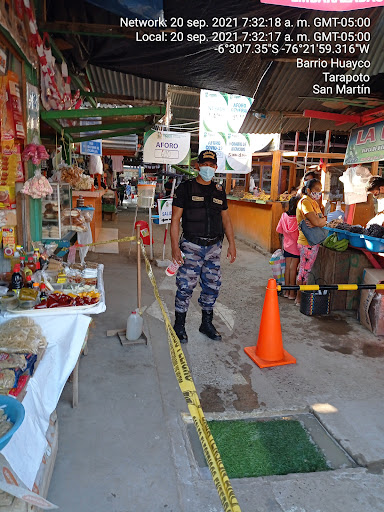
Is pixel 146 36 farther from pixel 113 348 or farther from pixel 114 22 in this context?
pixel 113 348

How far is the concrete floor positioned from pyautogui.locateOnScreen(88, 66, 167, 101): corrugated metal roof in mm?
4171

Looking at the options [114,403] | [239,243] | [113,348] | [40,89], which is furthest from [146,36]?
[239,243]

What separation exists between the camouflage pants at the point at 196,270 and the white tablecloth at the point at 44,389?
1.60 meters

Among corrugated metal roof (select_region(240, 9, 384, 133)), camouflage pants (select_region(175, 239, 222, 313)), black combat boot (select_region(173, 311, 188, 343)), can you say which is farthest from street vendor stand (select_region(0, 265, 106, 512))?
corrugated metal roof (select_region(240, 9, 384, 133))

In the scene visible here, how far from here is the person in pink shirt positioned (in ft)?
20.6

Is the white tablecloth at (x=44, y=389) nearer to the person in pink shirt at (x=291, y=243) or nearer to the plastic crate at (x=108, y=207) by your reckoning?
the person in pink shirt at (x=291, y=243)

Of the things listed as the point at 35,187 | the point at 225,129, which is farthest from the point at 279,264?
the point at 225,129

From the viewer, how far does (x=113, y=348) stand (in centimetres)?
427

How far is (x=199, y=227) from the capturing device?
4.31 meters

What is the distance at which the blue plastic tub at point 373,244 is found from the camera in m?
5.14

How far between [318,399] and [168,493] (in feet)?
5.90

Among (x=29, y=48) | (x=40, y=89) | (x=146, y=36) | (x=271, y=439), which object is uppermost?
(x=146, y=36)

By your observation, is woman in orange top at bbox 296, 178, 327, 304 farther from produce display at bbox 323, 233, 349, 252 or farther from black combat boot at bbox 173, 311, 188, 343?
black combat boot at bbox 173, 311, 188, 343

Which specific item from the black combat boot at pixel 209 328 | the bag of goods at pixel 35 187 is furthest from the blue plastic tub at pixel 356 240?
the bag of goods at pixel 35 187
